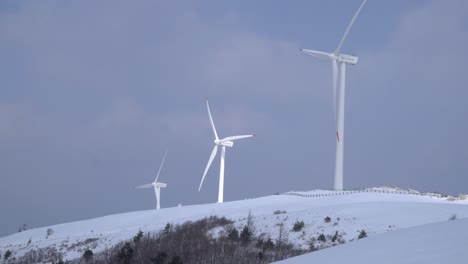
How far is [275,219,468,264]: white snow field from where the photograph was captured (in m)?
8.77

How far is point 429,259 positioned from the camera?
28.3 feet

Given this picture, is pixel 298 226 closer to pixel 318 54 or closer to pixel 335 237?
pixel 335 237

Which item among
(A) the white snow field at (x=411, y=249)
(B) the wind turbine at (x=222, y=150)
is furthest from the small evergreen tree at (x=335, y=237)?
(B) the wind turbine at (x=222, y=150)

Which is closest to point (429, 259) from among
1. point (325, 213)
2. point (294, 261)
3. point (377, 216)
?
point (294, 261)

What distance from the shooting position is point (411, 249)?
9914 mm

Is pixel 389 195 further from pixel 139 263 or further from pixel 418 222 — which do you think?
pixel 139 263

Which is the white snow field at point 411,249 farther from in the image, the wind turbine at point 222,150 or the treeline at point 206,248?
the wind turbine at point 222,150

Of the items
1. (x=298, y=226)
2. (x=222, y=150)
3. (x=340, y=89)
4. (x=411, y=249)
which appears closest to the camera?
(x=411, y=249)

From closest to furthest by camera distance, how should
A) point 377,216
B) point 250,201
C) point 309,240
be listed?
point 309,240, point 377,216, point 250,201

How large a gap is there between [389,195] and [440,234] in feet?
147

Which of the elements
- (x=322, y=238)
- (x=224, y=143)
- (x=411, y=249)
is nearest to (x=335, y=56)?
(x=224, y=143)

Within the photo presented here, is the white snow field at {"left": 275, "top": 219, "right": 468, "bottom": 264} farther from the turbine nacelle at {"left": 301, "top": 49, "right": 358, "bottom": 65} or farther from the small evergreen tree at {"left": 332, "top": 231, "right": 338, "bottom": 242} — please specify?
the turbine nacelle at {"left": 301, "top": 49, "right": 358, "bottom": 65}

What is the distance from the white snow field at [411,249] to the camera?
877 centimetres

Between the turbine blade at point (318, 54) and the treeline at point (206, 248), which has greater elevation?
the turbine blade at point (318, 54)
